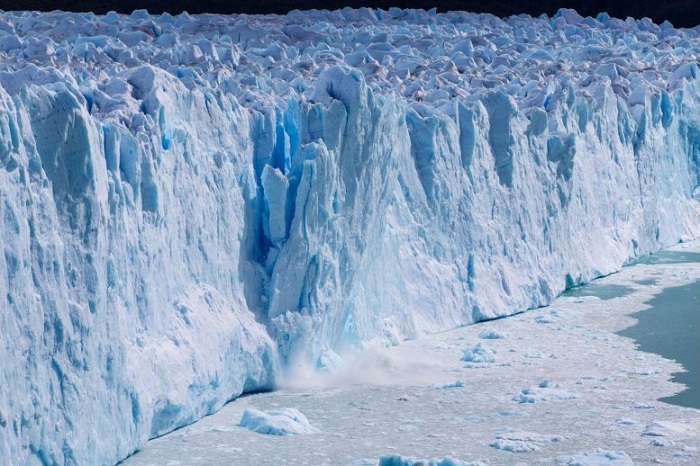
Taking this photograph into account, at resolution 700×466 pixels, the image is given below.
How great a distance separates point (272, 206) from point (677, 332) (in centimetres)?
187

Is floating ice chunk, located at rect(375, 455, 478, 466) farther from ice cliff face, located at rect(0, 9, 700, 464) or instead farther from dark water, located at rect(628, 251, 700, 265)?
dark water, located at rect(628, 251, 700, 265)

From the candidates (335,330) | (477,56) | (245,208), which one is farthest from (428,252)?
(477,56)

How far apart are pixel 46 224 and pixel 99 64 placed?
226cm

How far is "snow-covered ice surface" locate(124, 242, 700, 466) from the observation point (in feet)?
11.6

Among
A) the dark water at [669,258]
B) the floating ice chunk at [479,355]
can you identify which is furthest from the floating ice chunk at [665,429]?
the dark water at [669,258]

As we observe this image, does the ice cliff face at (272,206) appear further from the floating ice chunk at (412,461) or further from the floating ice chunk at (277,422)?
the floating ice chunk at (412,461)

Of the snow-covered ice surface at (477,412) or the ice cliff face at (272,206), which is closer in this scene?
the ice cliff face at (272,206)

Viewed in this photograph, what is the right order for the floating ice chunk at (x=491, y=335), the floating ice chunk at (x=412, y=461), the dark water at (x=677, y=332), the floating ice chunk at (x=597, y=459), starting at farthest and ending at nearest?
1. the floating ice chunk at (x=491, y=335)
2. the dark water at (x=677, y=332)
3. the floating ice chunk at (x=597, y=459)
4. the floating ice chunk at (x=412, y=461)

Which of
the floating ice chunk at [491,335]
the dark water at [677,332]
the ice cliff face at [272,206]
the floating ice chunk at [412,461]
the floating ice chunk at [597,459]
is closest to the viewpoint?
the ice cliff face at [272,206]

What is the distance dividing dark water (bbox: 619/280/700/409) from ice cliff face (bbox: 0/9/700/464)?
458 mm

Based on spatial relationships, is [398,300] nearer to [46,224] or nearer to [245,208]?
[245,208]

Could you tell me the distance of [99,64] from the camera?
5250mm

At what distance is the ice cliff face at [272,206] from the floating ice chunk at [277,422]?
156mm

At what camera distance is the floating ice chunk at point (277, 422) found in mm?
3662
